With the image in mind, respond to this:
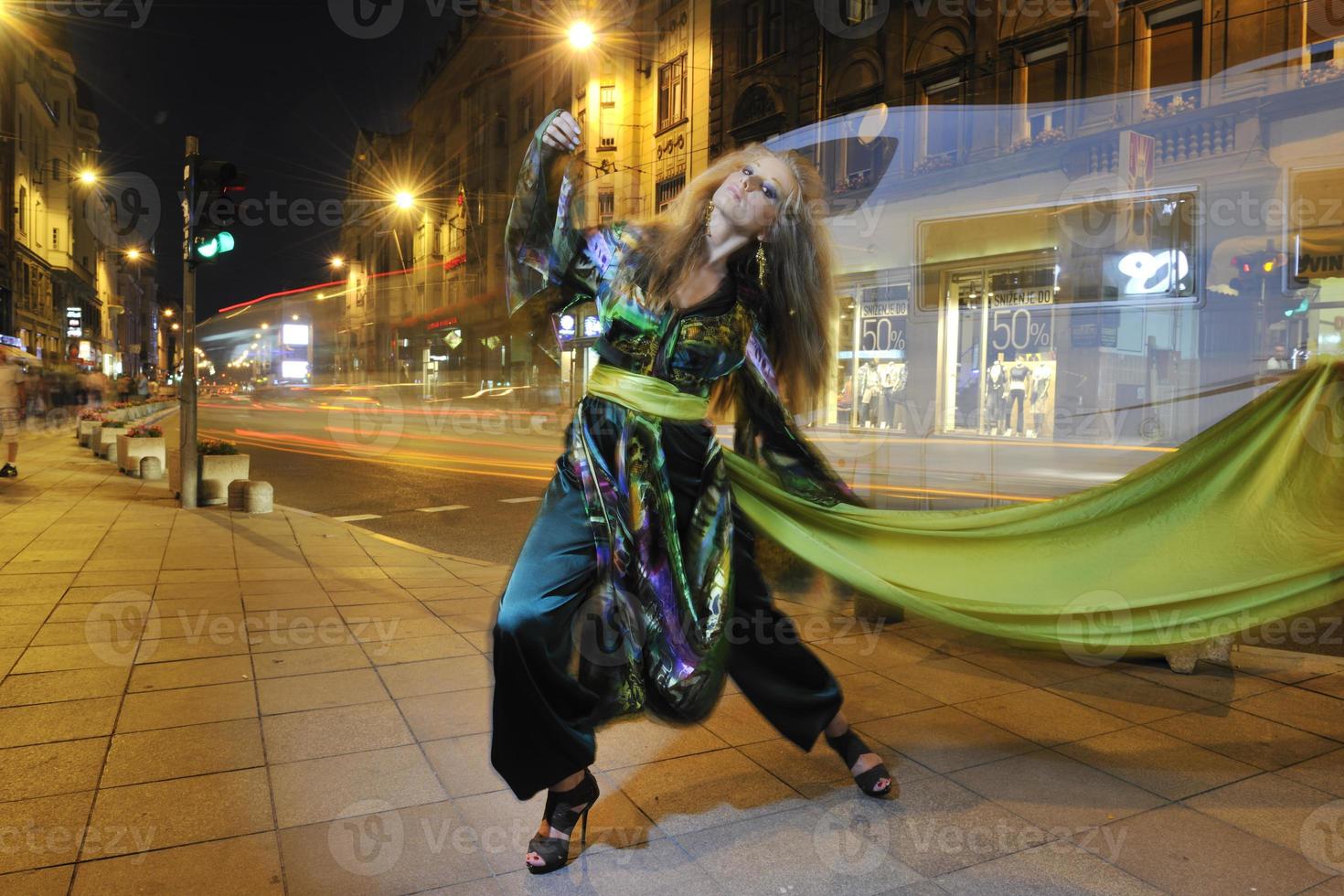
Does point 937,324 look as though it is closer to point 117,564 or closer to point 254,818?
point 117,564

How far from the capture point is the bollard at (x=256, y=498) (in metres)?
10.4

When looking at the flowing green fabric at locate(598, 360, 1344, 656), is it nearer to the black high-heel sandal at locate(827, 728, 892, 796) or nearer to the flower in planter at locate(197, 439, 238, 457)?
the black high-heel sandal at locate(827, 728, 892, 796)

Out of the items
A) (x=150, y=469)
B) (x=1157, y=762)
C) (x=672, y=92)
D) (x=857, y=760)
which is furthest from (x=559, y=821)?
(x=672, y=92)

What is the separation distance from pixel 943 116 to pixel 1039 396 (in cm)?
749

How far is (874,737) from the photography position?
12.5 ft

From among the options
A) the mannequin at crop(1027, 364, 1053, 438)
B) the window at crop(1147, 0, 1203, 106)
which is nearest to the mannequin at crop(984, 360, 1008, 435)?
the mannequin at crop(1027, 364, 1053, 438)

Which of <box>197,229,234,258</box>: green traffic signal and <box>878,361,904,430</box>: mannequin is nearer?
<box>197,229,234,258</box>: green traffic signal

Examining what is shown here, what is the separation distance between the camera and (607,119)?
108 feet

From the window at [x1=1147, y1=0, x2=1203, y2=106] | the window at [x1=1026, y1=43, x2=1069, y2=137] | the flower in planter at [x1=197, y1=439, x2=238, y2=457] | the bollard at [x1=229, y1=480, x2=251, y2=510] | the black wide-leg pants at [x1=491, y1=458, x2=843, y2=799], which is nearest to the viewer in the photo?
the black wide-leg pants at [x1=491, y1=458, x2=843, y2=799]

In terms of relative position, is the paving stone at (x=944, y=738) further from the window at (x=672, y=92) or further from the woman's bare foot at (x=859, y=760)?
the window at (x=672, y=92)

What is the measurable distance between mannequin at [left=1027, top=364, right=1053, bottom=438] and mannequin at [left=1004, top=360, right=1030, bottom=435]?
172 millimetres

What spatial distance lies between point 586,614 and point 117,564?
616 centimetres

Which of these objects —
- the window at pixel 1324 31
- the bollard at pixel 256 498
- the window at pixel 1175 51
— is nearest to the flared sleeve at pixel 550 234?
the bollard at pixel 256 498

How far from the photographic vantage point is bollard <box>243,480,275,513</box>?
34.2ft
